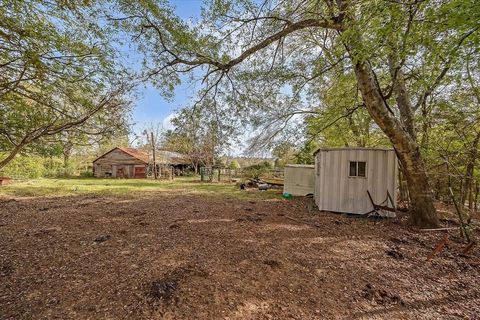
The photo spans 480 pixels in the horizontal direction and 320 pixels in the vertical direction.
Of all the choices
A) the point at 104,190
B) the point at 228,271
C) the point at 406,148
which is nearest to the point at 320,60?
the point at 406,148

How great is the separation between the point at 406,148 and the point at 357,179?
1.73m

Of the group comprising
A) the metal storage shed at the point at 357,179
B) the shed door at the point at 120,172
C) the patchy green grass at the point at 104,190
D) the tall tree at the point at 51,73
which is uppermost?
the tall tree at the point at 51,73

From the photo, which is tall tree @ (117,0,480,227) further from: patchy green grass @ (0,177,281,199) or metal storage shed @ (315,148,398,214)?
patchy green grass @ (0,177,281,199)

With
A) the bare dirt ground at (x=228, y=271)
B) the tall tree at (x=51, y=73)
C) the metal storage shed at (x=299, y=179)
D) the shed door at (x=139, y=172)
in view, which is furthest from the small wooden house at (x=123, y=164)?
the tall tree at (x=51, y=73)

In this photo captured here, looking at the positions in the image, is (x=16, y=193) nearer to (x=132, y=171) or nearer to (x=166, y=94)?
(x=166, y=94)

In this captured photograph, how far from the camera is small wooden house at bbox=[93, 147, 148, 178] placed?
953 inches

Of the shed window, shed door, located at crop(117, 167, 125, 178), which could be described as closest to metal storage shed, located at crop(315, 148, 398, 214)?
the shed window

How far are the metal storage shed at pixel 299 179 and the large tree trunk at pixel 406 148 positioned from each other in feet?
17.6

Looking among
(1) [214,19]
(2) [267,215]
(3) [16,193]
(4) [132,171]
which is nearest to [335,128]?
(2) [267,215]

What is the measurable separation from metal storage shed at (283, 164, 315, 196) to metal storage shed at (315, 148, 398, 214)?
3705 millimetres

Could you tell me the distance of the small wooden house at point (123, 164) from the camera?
24.2m

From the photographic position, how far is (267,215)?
6.74 metres

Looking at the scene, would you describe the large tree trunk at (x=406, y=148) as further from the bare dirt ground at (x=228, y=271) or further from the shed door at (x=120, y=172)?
the shed door at (x=120, y=172)

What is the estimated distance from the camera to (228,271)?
3.19m
